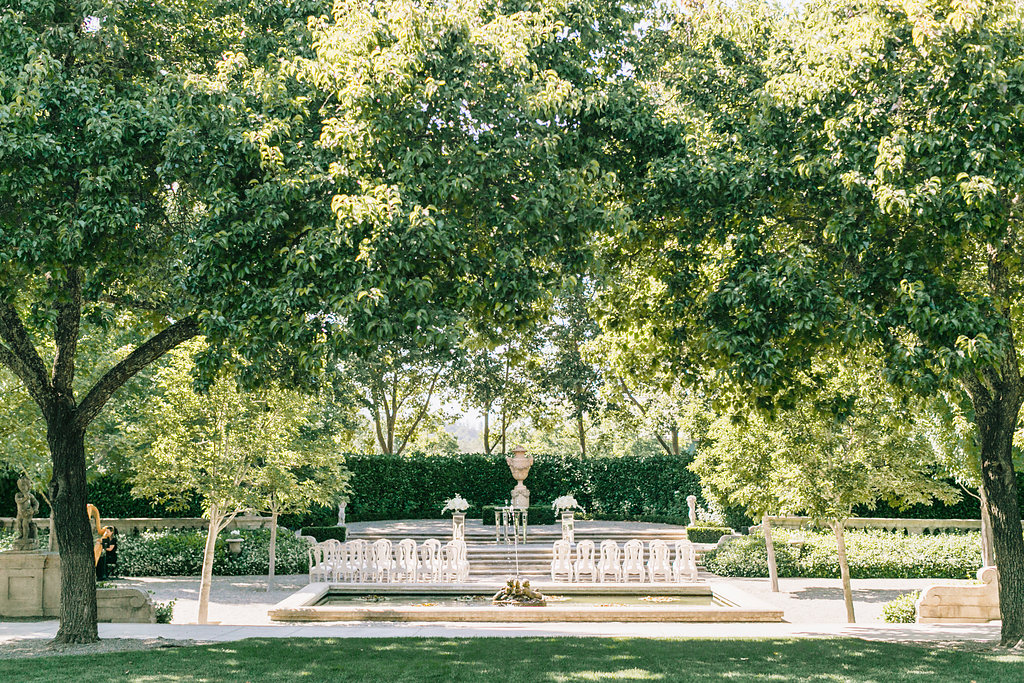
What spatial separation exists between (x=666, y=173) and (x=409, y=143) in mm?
3196

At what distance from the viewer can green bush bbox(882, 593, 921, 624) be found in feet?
47.0

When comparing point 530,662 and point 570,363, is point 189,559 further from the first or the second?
point 570,363

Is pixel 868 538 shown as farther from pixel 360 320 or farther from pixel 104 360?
pixel 104 360

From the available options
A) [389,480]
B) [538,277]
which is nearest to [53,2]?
[538,277]

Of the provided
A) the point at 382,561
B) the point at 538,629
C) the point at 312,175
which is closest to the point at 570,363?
the point at 382,561

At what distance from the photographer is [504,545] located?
88.8 feet

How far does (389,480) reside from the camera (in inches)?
1400

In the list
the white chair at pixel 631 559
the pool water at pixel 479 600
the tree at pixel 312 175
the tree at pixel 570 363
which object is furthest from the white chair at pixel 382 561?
the tree at pixel 570 363

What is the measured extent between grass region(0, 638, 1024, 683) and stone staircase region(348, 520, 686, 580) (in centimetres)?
1225

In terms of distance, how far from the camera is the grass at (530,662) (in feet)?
29.0

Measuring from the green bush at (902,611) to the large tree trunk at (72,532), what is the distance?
12.8 meters

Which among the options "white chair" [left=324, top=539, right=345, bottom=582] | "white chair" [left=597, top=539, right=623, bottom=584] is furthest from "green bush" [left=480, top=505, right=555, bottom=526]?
"white chair" [left=324, top=539, right=345, bottom=582]

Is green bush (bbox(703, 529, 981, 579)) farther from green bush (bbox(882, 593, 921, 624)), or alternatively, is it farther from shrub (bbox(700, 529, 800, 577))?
green bush (bbox(882, 593, 921, 624))

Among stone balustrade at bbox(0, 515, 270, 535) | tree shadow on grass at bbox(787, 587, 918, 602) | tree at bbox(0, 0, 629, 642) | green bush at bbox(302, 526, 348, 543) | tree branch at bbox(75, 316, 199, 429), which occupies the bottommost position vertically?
tree shadow on grass at bbox(787, 587, 918, 602)
